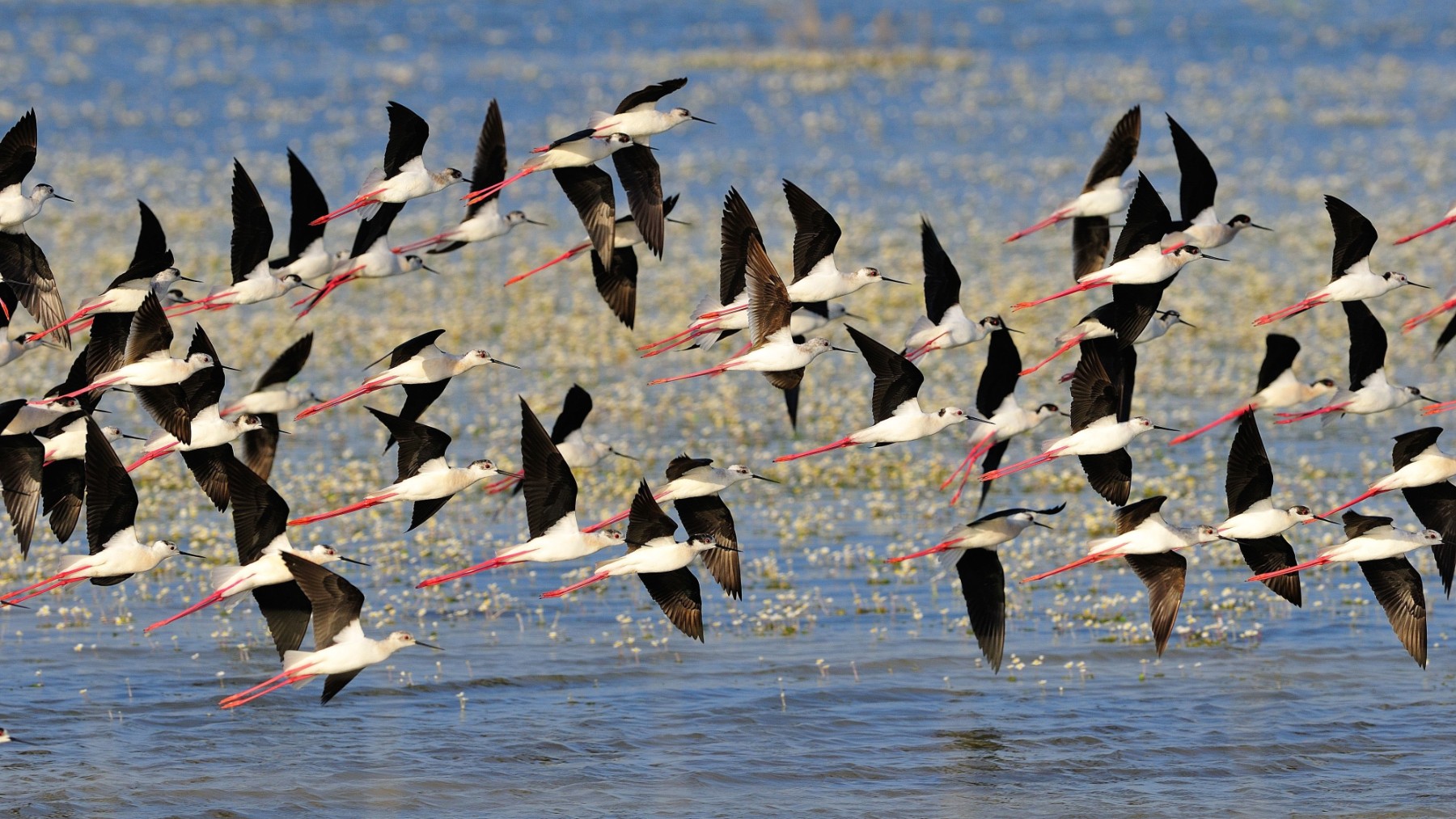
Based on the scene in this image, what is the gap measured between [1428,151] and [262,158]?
68.8ft

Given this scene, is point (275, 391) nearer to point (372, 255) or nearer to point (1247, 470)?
point (372, 255)

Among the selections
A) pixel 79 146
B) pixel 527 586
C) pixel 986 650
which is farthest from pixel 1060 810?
pixel 79 146

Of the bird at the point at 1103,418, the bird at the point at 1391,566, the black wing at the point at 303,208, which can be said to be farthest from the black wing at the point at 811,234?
the bird at the point at 1391,566

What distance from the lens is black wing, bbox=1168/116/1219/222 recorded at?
11961 millimetres

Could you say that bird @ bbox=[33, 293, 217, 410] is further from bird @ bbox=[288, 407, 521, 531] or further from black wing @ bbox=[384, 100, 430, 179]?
black wing @ bbox=[384, 100, 430, 179]

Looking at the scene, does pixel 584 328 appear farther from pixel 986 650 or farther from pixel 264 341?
pixel 986 650

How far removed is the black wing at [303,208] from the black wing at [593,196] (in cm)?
142

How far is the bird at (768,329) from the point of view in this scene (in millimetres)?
11469

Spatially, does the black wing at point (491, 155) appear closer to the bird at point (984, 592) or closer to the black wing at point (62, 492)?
the black wing at point (62, 492)

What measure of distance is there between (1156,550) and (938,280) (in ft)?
7.24

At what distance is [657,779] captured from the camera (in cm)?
1179

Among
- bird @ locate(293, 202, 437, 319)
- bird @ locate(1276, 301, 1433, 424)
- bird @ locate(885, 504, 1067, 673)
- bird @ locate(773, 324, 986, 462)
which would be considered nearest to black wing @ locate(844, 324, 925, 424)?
bird @ locate(773, 324, 986, 462)

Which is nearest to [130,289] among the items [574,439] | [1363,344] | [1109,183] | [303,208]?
[303,208]

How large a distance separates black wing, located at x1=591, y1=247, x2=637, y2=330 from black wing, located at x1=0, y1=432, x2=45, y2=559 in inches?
137
